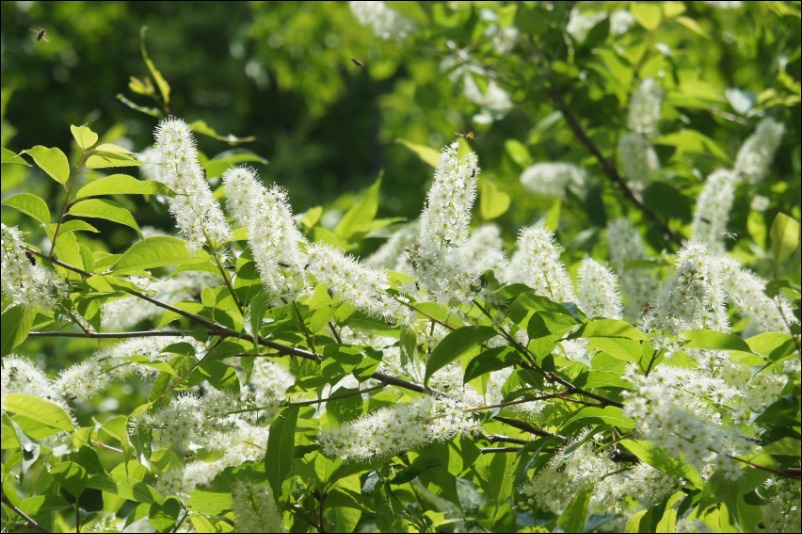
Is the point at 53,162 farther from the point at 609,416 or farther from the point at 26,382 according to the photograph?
the point at 609,416

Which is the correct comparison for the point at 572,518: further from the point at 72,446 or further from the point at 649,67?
the point at 649,67

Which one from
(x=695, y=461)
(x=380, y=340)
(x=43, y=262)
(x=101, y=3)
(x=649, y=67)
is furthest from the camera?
(x=101, y=3)

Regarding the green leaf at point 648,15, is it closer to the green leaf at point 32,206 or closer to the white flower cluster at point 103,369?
the white flower cluster at point 103,369

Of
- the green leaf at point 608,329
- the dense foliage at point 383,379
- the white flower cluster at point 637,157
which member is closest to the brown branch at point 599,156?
the white flower cluster at point 637,157

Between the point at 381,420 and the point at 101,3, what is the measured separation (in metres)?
11.5

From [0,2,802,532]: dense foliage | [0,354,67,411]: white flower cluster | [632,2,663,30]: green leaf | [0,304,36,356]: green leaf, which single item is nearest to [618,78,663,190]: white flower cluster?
[632,2,663,30]: green leaf

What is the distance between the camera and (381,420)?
222 cm

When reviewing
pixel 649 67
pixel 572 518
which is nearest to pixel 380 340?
pixel 572 518

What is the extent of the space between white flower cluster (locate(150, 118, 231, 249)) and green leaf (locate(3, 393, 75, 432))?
1.84ft

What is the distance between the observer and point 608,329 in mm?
2160

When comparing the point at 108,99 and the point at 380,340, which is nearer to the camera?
the point at 380,340

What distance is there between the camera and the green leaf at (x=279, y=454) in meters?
2.17

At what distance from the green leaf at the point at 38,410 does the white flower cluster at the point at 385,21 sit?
11.2ft

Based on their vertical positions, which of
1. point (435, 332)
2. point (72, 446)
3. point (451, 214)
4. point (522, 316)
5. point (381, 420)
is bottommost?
point (72, 446)
